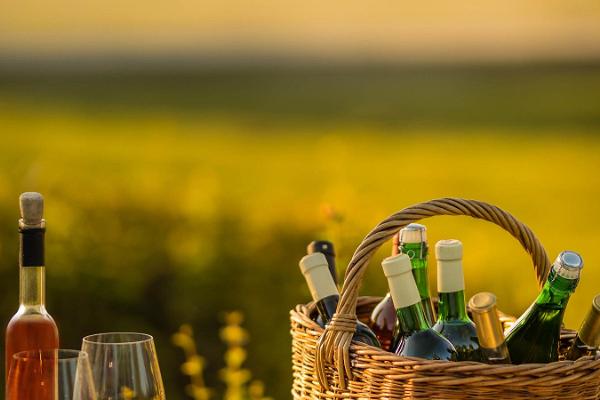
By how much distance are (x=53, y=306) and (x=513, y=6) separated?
844cm

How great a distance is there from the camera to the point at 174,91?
405 inches

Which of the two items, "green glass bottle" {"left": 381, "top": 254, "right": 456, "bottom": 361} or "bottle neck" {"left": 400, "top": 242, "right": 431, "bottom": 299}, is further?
"bottle neck" {"left": 400, "top": 242, "right": 431, "bottom": 299}

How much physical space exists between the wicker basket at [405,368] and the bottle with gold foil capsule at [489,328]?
101 millimetres

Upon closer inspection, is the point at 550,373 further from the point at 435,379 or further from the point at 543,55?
the point at 543,55

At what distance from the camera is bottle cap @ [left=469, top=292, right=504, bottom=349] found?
1197mm

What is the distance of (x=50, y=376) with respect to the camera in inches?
37.1

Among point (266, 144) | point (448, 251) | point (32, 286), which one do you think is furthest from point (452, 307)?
point (266, 144)

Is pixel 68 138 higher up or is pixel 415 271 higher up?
pixel 68 138

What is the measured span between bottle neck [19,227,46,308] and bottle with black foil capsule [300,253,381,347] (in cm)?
39

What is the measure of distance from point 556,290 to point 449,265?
18 cm

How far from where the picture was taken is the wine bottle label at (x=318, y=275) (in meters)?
1.33

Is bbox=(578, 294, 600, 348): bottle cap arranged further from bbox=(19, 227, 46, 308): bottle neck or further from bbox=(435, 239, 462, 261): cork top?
bbox=(19, 227, 46, 308): bottle neck

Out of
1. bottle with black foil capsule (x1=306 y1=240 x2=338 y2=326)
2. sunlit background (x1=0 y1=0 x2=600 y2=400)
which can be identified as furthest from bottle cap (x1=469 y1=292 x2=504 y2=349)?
sunlit background (x1=0 y1=0 x2=600 y2=400)

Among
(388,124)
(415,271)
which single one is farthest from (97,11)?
(415,271)
